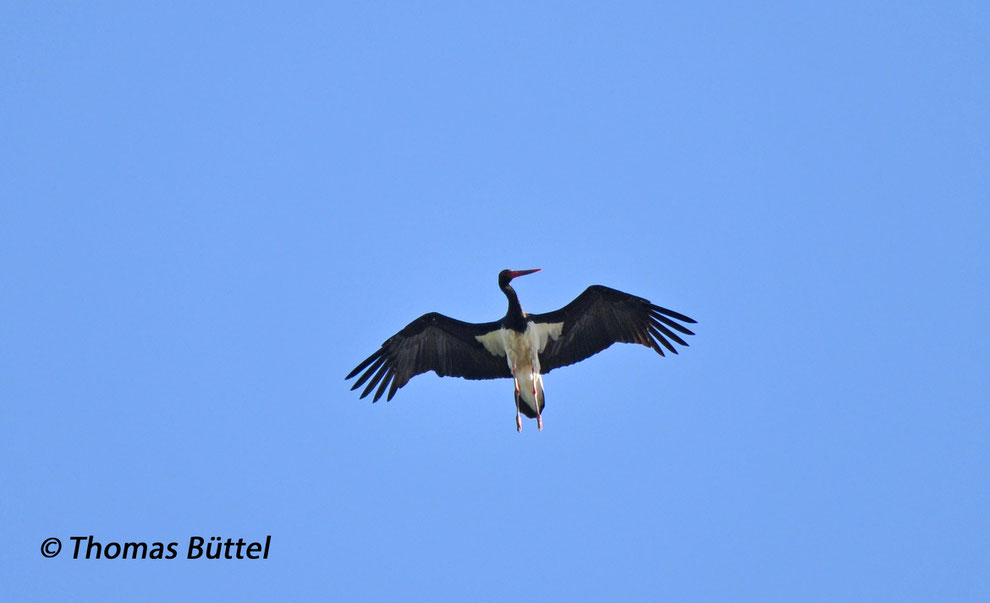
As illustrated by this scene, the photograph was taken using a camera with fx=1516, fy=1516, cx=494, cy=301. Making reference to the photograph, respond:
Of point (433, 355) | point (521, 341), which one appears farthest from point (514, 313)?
point (433, 355)

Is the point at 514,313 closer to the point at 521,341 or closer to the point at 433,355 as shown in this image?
the point at 521,341

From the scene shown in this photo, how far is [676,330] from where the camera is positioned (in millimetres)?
22422

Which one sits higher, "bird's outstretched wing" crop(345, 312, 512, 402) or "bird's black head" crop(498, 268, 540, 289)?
"bird's black head" crop(498, 268, 540, 289)

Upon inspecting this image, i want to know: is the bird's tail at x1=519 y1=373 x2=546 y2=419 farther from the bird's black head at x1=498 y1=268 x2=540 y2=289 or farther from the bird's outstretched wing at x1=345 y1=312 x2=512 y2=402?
→ the bird's black head at x1=498 y1=268 x2=540 y2=289

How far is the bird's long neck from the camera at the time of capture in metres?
22.7

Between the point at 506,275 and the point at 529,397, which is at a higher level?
the point at 506,275

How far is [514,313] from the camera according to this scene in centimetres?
2277

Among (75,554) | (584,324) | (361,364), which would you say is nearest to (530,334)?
(584,324)

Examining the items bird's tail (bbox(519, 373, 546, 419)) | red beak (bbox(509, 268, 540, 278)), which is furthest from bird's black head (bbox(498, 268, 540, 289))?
bird's tail (bbox(519, 373, 546, 419))

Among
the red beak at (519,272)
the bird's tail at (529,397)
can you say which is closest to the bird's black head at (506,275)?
the red beak at (519,272)

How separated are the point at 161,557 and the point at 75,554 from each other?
4.26ft

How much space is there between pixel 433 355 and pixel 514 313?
1466 millimetres

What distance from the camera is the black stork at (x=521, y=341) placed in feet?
74.1

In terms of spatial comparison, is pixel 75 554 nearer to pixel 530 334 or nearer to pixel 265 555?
pixel 265 555
